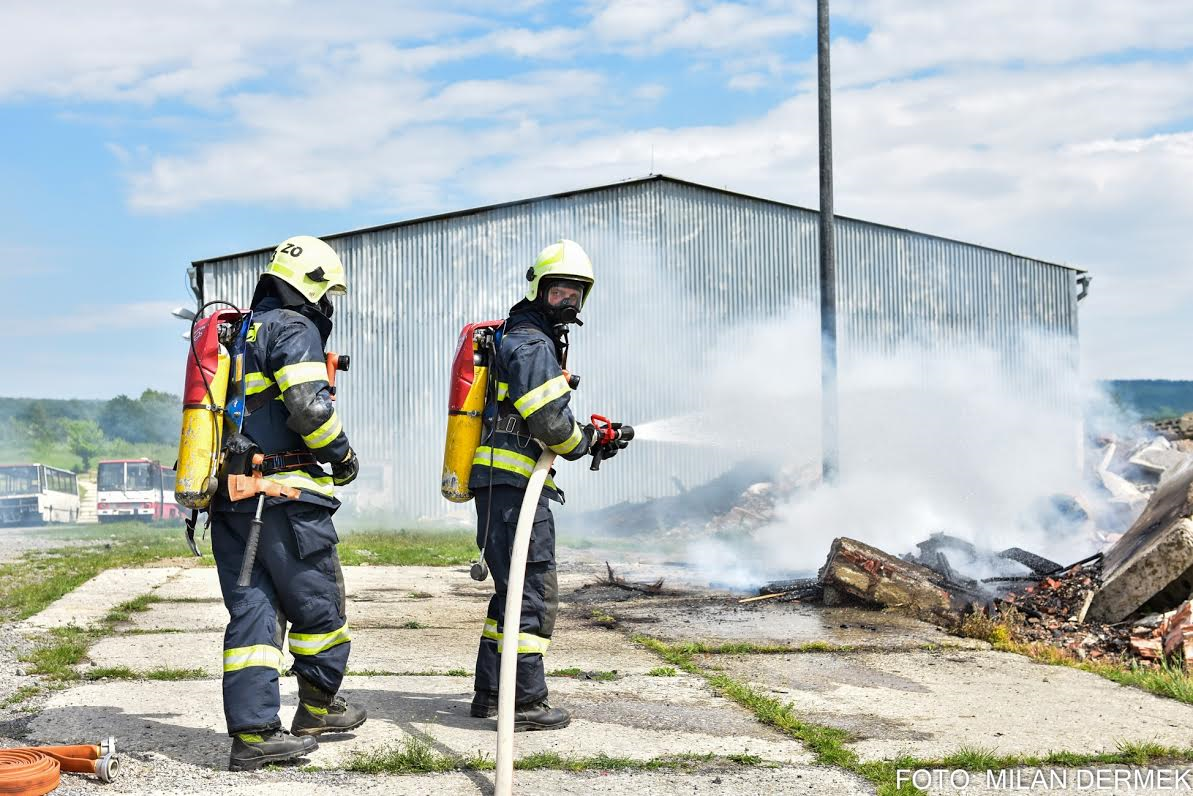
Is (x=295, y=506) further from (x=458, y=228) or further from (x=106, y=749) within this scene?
(x=458, y=228)

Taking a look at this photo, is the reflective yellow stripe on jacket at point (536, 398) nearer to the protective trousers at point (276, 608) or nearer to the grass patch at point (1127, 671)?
the protective trousers at point (276, 608)

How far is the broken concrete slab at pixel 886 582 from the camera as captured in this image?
8.01 m

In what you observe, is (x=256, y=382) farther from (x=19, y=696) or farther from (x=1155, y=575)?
(x=1155, y=575)

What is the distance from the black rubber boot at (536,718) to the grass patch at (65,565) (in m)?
4.80

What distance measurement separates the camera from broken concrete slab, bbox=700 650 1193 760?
462cm

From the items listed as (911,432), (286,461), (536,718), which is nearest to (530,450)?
(286,461)

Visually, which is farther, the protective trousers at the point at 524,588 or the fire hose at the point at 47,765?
the protective trousers at the point at 524,588

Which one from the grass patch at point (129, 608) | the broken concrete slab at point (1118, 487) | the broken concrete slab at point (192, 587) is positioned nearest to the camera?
the grass patch at point (129, 608)

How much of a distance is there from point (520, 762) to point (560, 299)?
203 centimetres

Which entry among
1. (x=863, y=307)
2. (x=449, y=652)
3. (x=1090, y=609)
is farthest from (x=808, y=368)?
(x=449, y=652)

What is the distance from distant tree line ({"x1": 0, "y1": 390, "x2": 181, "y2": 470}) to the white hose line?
37.7m

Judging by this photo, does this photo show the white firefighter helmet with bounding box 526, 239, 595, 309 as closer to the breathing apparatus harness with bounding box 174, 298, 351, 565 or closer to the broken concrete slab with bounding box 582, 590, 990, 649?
the breathing apparatus harness with bounding box 174, 298, 351, 565

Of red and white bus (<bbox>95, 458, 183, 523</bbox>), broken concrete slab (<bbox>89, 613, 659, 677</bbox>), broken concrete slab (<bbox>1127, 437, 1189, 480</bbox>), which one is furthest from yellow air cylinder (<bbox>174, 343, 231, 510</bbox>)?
red and white bus (<bbox>95, 458, 183, 523</bbox>)

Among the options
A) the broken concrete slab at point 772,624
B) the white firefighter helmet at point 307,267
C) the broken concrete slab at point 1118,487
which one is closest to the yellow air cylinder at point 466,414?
the white firefighter helmet at point 307,267
